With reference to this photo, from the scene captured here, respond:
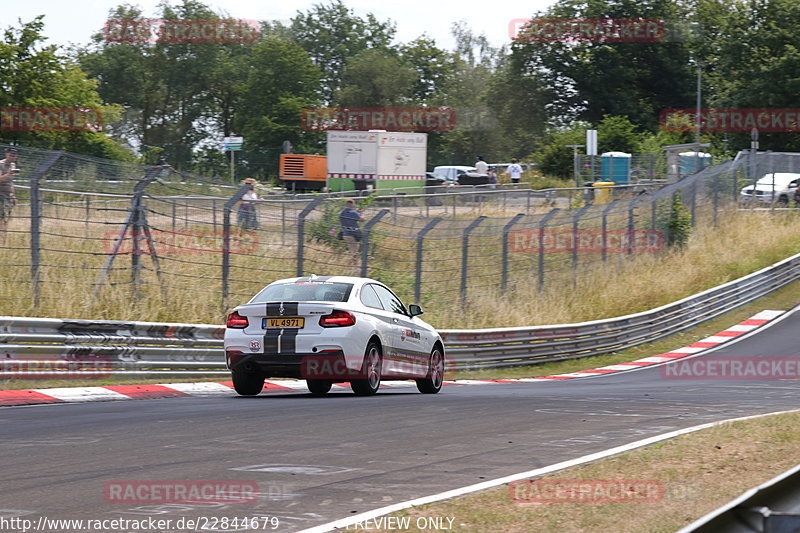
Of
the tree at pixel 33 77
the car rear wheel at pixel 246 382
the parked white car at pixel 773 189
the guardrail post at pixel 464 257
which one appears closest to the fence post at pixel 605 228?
the guardrail post at pixel 464 257

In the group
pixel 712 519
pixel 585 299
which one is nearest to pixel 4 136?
pixel 585 299

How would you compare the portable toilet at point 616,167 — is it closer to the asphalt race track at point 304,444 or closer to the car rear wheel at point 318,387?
the asphalt race track at point 304,444

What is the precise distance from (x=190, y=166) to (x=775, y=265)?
199ft

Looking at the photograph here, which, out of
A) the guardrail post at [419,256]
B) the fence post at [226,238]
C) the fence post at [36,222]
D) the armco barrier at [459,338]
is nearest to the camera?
the armco barrier at [459,338]

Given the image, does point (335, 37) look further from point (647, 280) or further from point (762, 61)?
point (647, 280)

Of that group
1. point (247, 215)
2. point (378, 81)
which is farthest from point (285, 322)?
point (378, 81)

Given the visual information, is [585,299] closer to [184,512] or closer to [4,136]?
[184,512]

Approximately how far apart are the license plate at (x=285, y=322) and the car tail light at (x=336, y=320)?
0.79 ft

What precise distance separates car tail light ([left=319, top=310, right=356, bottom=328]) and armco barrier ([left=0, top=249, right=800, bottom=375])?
339 cm

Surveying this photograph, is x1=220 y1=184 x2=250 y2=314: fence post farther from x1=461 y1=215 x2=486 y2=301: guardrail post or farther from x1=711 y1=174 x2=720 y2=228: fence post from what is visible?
x1=711 y1=174 x2=720 y2=228: fence post

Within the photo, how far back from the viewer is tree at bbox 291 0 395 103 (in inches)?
4825

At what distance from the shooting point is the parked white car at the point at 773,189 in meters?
42.2

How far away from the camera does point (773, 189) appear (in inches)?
1674

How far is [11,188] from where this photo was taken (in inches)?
567
